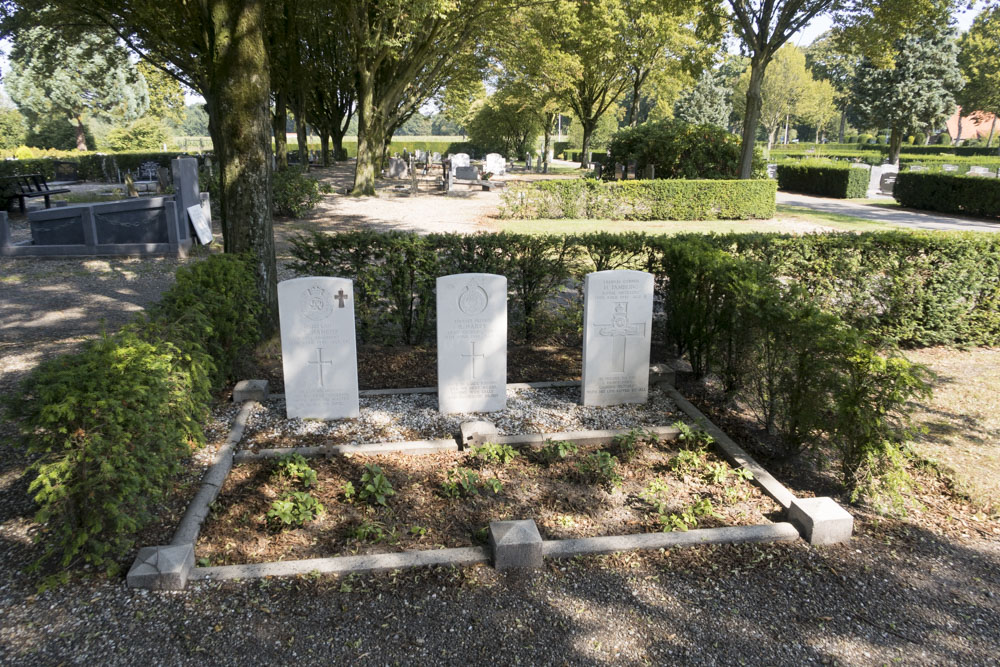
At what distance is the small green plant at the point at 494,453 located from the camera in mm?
4785

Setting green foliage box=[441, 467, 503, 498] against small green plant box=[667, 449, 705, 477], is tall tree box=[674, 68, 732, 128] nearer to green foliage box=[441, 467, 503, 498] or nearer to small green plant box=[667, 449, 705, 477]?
small green plant box=[667, 449, 705, 477]

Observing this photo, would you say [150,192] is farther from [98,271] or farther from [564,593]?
[564,593]

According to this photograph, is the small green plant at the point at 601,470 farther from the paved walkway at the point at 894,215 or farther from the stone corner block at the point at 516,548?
the paved walkway at the point at 894,215

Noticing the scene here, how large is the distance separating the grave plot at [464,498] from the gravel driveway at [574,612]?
0.32 meters

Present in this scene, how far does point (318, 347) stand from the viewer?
5.38 metres

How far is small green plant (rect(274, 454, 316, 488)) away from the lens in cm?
435

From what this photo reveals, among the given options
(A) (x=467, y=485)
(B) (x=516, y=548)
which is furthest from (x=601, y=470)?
(B) (x=516, y=548)

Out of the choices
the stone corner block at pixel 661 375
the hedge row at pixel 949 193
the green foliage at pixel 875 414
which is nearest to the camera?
the green foliage at pixel 875 414

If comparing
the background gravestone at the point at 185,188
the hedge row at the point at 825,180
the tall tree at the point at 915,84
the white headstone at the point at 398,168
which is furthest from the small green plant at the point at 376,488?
the tall tree at the point at 915,84

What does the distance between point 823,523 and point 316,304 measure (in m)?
3.88

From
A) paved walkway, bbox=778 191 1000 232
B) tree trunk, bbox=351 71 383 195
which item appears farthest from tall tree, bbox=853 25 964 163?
tree trunk, bbox=351 71 383 195

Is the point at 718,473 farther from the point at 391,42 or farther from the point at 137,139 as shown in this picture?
the point at 137,139

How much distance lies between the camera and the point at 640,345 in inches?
230

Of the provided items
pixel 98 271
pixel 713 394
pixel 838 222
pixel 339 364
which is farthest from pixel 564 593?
pixel 838 222
